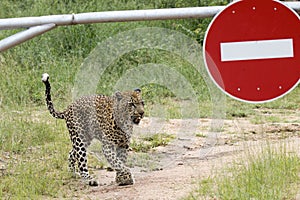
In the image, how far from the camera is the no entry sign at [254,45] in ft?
15.1

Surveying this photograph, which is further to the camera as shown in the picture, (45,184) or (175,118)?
(175,118)

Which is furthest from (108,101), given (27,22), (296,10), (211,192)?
(296,10)

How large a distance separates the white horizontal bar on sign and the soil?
4.54ft

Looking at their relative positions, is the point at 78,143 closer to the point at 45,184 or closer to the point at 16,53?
the point at 45,184

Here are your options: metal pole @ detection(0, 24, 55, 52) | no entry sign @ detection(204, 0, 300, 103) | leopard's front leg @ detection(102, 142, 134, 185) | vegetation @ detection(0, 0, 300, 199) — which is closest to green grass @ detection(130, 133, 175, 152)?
vegetation @ detection(0, 0, 300, 199)

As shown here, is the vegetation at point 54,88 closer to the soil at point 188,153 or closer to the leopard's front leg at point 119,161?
the soil at point 188,153

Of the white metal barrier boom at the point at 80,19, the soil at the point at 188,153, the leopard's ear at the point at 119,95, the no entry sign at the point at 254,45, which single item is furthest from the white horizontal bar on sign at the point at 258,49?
the leopard's ear at the point at 119,95

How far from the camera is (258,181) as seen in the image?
5.82 metres

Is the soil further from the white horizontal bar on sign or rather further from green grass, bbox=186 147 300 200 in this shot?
the white horizontal bar on sign

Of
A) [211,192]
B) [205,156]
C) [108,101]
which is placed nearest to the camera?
[211,192]

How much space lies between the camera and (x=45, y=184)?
272 inches

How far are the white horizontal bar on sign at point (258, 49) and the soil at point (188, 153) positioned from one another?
54.5 inches

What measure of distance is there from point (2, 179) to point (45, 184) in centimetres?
52

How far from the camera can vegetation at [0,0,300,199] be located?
24.3ft
